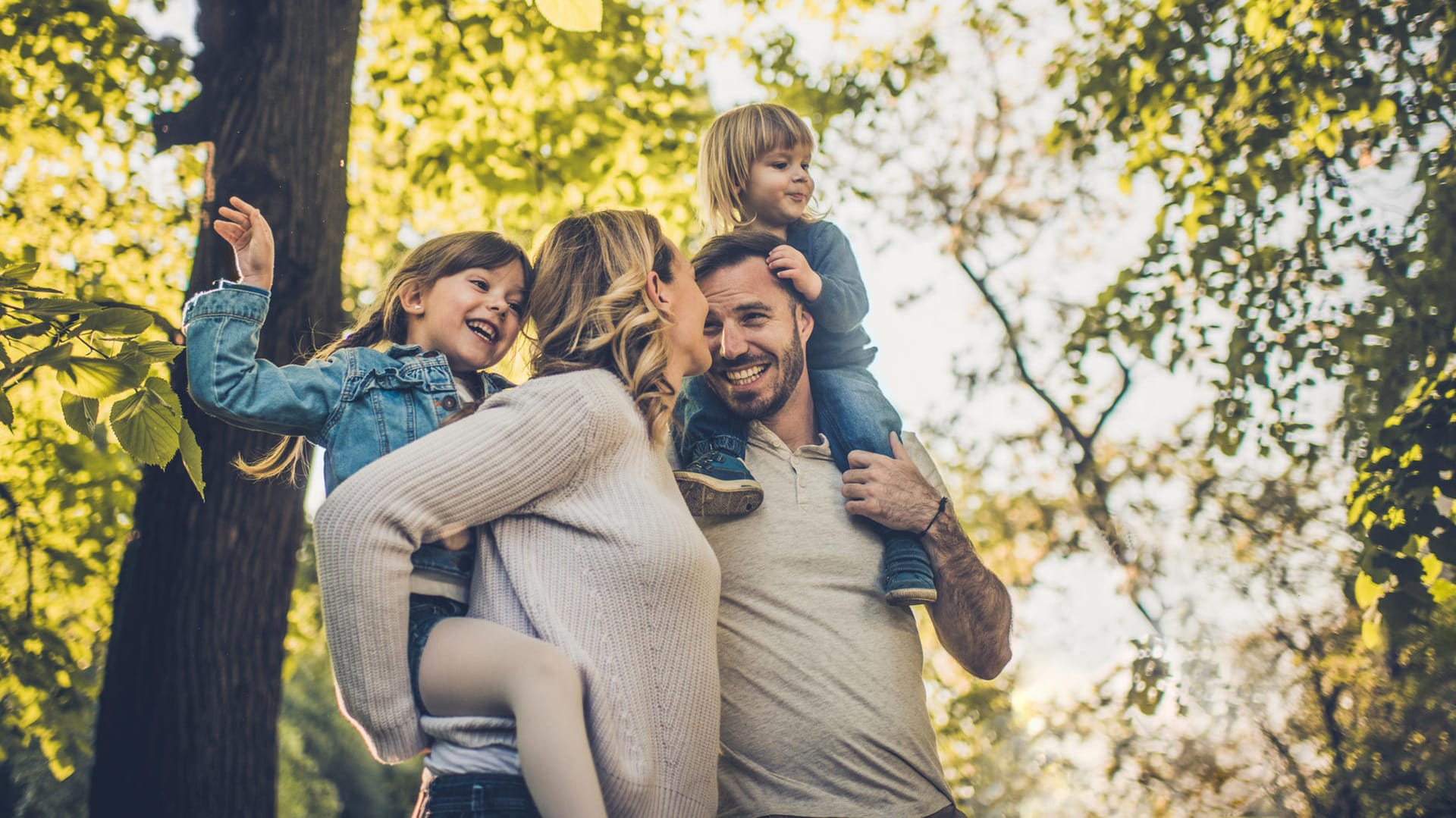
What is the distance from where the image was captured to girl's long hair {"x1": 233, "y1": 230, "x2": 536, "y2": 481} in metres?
2.61

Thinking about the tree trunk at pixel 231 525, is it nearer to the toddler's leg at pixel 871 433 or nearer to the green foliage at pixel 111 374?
the green foliage at pixel 111 374

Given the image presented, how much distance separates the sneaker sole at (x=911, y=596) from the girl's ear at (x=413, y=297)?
133cm

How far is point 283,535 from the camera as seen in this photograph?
3.86m

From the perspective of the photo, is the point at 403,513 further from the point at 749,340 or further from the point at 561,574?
the point at 749,340

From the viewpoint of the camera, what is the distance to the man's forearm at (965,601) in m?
2.89

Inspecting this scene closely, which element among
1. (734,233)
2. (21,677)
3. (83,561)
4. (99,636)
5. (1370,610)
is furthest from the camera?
(99,636)

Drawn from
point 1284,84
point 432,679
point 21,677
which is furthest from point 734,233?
point 21,677

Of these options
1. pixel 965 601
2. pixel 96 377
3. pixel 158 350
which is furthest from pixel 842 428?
pixel 96 377

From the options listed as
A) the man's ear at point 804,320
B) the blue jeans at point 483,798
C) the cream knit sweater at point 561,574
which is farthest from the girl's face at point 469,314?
the blue jeans at point 483,798

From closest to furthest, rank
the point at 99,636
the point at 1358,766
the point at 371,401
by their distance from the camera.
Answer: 1. the point at 371,401
2. the point at 99,636
3. the point at 1358,766

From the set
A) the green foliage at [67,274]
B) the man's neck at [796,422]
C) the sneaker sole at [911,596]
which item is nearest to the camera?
the sneaker sole at [911,596]

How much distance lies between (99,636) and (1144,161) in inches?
262

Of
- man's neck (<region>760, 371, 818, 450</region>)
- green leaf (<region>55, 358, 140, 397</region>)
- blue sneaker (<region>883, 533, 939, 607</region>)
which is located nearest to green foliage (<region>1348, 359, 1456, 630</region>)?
blue sneaker (<region>883, 533, 939, 607</region>)

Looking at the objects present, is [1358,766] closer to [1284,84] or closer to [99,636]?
[1284,84]
